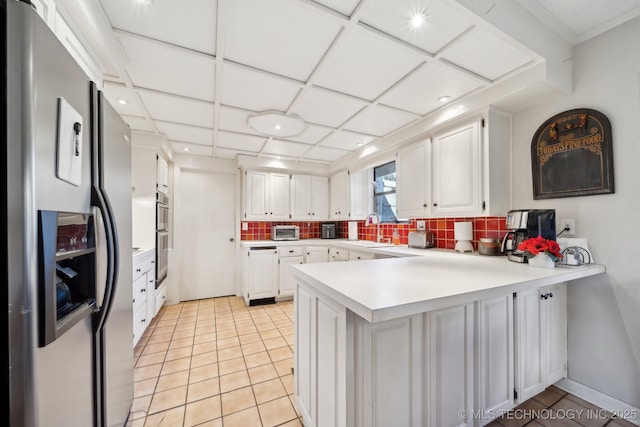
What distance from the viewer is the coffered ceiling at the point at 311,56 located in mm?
1249

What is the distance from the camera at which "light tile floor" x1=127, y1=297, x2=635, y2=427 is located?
1.53 m

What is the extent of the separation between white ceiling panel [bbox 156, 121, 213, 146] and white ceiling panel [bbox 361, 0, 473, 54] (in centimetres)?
215

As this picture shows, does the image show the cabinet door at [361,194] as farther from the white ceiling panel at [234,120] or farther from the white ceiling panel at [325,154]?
the white ceiling panel at [234,120]

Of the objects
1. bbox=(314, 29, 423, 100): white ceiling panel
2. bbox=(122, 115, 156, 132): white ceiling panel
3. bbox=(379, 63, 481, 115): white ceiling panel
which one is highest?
bbox=(314, 29, 423, 100): white ceiling panel

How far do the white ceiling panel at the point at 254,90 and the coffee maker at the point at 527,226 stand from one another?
192 centimetres

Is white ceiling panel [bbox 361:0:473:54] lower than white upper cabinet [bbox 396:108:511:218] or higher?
higher

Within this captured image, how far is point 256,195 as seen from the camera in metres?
4.00

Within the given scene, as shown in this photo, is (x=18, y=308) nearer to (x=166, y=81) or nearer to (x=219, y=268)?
(x=166, y=81)

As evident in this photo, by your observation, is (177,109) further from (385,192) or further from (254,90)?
(385,192)

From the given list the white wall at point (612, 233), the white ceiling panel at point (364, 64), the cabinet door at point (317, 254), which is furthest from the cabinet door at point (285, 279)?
the white wall at point (612, 233)

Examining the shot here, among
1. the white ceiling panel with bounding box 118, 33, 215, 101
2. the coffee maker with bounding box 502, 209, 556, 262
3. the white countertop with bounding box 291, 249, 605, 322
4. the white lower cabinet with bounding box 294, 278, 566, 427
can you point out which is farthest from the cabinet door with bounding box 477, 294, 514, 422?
the white ceiling panel with bounding box 118, 33, 215, 101

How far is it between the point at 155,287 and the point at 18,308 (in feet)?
8.99

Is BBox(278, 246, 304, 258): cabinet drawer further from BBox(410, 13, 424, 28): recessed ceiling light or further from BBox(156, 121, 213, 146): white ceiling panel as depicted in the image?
BBox(410, 13, 424, 28): recessed ceiling light

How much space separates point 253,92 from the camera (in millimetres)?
1960
